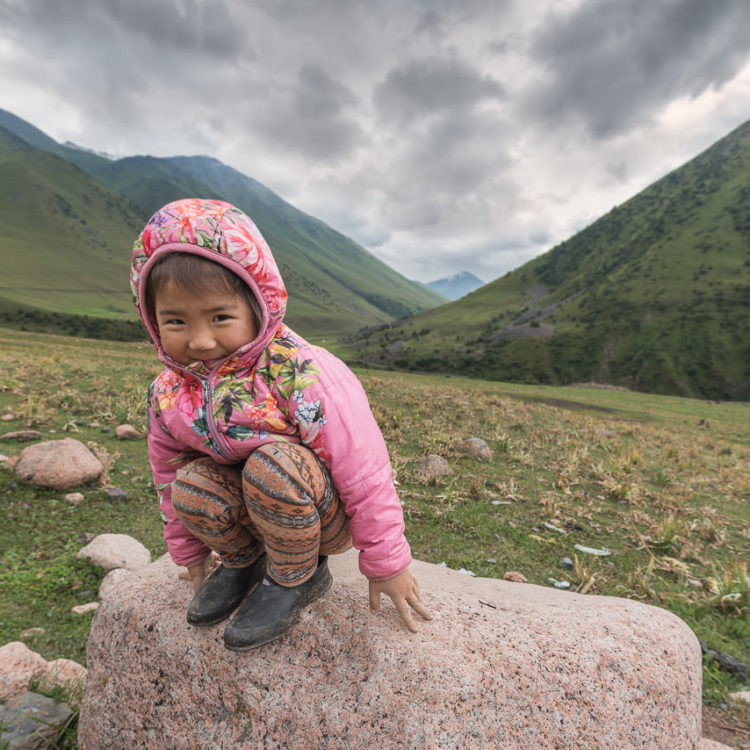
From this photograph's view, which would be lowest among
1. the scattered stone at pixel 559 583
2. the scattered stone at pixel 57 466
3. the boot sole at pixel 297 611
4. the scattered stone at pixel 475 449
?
the scattered stone at pixel 559 583

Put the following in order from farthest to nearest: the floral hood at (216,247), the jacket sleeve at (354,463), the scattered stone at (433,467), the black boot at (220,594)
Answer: the scattered stone at (433,467)
the black boot at (220,594)
the jacket sleeve at (354,463)
the floral hood at (216,247)

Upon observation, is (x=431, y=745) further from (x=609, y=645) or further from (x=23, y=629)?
(x=23, y=629)

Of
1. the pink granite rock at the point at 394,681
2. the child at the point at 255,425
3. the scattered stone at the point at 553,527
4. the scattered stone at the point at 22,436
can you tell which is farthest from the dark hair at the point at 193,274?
the scattered stone at the point at 22,436

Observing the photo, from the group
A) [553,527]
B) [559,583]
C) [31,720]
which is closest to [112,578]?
[31,720]

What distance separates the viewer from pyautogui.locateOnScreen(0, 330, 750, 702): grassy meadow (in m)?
3.78

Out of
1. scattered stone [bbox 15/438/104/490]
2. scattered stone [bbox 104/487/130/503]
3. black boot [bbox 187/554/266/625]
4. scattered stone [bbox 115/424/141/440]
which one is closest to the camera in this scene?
black boot [bbox 187/554/266/625]

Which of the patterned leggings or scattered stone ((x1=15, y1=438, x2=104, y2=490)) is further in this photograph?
scattered stone ((x1=15, y1=438, x2=104, y2=490))

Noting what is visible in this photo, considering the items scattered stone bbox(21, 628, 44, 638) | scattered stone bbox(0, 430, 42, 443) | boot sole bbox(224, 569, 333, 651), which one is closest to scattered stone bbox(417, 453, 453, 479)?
boot sole bbox(224, 569, 333, 651)

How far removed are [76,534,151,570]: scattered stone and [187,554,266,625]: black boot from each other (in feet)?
6.95

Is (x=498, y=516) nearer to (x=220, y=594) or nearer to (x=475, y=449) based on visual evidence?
(x=475, y=449)

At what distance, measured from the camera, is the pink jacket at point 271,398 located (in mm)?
2021

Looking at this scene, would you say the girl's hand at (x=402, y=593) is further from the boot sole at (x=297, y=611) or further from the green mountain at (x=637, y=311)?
the green mountain at (x=637, y=311)

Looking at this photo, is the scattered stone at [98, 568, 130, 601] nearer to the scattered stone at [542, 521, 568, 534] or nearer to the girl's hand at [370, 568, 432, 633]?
the girl's hand at [370, 568, 432, 633]

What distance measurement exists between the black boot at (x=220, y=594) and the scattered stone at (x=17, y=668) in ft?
4.20
